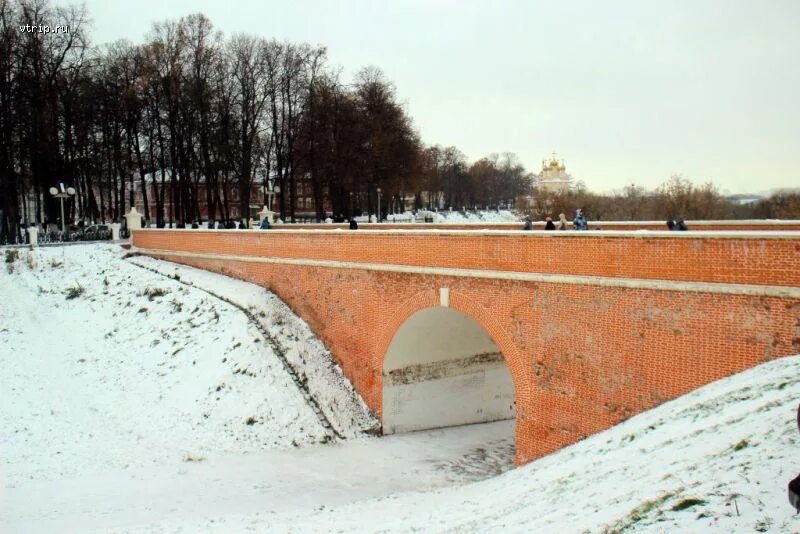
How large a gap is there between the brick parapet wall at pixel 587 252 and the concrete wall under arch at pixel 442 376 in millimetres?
1748

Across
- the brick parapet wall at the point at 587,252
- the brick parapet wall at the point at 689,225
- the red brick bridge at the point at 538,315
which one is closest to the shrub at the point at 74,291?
the red brick bridge at the point at 538,315

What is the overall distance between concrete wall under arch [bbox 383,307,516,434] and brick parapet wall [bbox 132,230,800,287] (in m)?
1.75

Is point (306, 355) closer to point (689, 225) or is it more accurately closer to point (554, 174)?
point (689, 225)

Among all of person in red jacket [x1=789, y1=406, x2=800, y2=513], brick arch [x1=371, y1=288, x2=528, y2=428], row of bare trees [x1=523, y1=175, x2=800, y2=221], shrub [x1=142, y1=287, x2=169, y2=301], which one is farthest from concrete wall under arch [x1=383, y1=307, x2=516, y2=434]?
row of bare trees [x1=523, y1=175, x2=800, y2=221]

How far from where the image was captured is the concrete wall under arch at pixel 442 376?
659 inches

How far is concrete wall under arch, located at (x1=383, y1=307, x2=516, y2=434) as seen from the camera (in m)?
16.7

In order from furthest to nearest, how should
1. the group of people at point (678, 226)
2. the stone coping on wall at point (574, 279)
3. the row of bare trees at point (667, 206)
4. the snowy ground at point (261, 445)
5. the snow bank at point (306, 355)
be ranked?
the row of bare trees at point (667, 206) < the snow bank at point (306, 355) < the group of people at point (678, 226) < the stone coping on wall at point (574, 279) < the snowy ground at point (261, 445)

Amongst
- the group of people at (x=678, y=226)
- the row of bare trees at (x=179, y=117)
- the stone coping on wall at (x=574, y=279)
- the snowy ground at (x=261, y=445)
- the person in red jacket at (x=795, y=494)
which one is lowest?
the snowy ground at (x=261, y=445)

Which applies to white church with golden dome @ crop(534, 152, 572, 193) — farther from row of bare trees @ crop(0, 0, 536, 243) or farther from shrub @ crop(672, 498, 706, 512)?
shrub @ crop(672, 498, 706, 512)

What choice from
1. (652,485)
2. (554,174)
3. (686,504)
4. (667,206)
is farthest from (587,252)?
(554,174)

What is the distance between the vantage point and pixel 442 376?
17.8 metres

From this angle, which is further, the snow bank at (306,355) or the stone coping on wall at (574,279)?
the snow bank at (306,355)

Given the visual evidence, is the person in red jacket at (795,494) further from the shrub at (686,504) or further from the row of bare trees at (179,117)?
the row of bare trees at (179,117)

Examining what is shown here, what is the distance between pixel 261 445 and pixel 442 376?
5009 millimetres
